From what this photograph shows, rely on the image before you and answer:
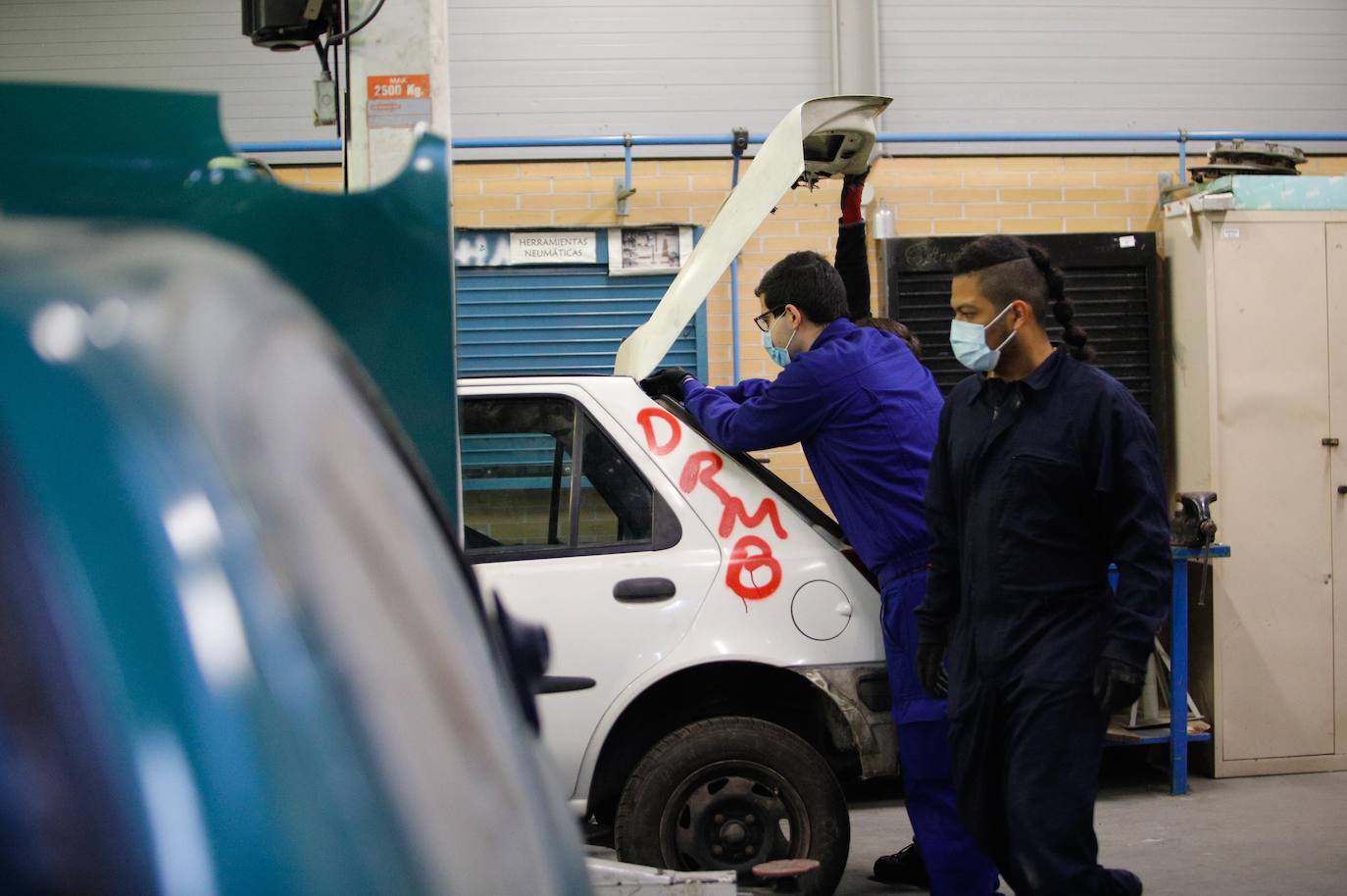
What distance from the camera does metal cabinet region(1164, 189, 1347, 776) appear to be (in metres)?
6.70

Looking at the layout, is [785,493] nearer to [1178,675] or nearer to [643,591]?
[643,591]

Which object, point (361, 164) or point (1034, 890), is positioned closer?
point (361, 164)

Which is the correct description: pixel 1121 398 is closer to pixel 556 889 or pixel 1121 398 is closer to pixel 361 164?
pixel 361 164

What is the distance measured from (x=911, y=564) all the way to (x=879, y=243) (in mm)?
4017

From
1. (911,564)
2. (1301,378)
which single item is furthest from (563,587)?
(1301,378)

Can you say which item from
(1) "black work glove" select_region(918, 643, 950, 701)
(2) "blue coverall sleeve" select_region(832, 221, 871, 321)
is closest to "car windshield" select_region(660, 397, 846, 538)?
(1) "black work glove" select_region(918, 643, 950, 701)

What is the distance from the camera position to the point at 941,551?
12.4 ft

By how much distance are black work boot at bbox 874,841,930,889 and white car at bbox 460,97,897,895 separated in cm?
50

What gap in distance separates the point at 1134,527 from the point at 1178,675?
10.5 ft

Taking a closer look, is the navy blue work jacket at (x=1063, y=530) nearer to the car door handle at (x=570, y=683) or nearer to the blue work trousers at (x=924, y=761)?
the blue work trousers at (x=924, y=761)

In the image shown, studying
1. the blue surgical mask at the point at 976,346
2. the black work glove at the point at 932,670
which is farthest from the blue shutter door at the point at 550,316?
the blue surgical mask at the point at 976,346

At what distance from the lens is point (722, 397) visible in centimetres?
456

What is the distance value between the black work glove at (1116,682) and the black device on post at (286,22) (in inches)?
89.1

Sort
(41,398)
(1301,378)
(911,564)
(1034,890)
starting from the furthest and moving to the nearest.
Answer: (1301,378) → (911,564) → (1034,890) → (41,398)
